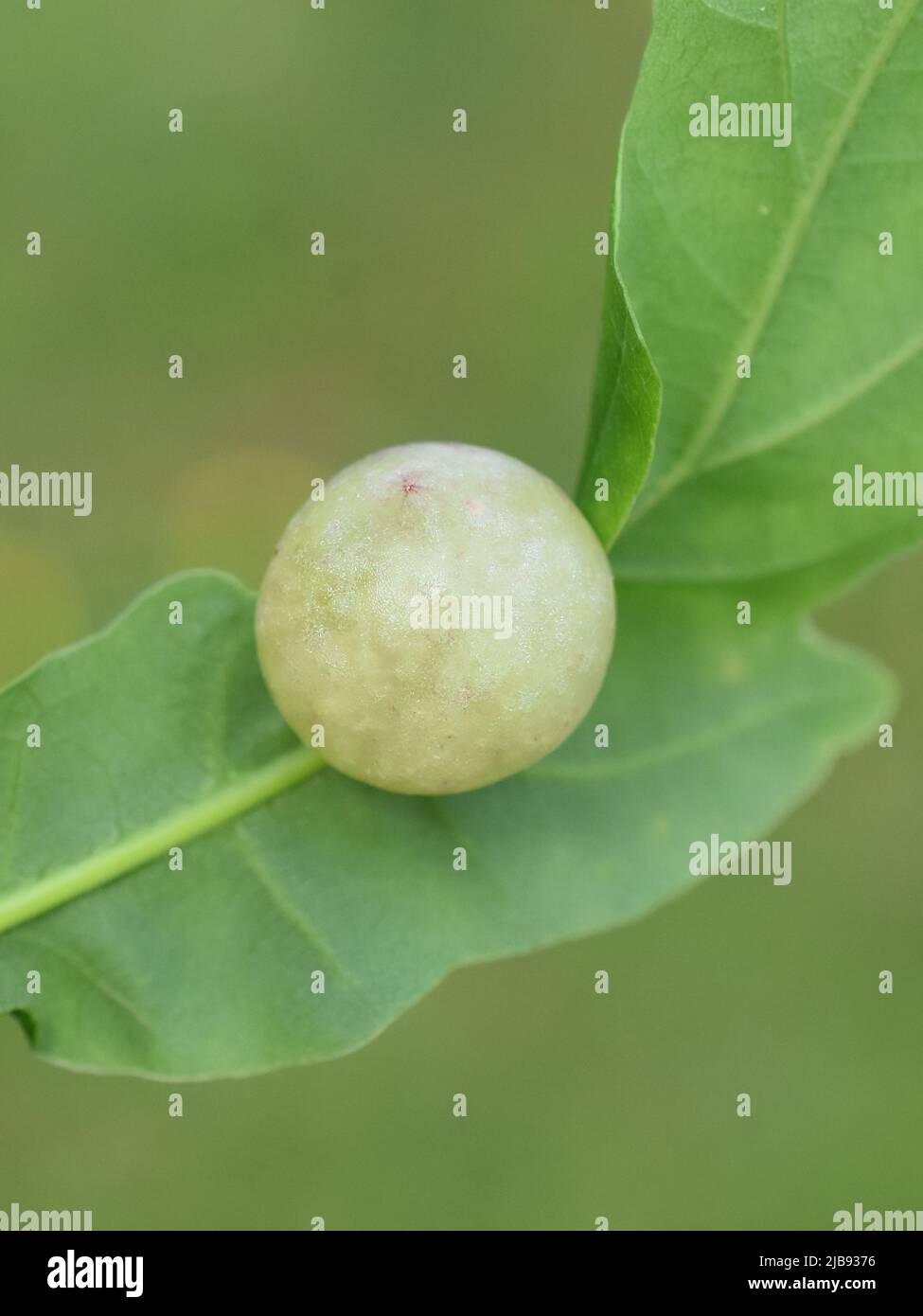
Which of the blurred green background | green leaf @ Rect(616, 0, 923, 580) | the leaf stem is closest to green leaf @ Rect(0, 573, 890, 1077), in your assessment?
the leaf stem

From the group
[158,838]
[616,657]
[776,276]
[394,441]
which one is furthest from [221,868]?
[394,441]

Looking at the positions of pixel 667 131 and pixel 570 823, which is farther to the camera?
pixel 570 823

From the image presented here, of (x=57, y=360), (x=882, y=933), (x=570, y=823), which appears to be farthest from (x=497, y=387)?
(x=570, y=823)

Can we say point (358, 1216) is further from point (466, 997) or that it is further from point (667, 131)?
point (667, 131)

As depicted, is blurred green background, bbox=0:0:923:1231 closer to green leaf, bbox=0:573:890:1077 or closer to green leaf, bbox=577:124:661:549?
green leaf, bbox=0:573:890:1077

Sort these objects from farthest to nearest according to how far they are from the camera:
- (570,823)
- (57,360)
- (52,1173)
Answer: (57,360) < (52,1173) < (570,823)

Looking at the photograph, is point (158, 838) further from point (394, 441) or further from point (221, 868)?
point (394, 441)

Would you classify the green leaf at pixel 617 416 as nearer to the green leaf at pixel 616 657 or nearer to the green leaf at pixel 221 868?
the green leaf at pixel 616 657
